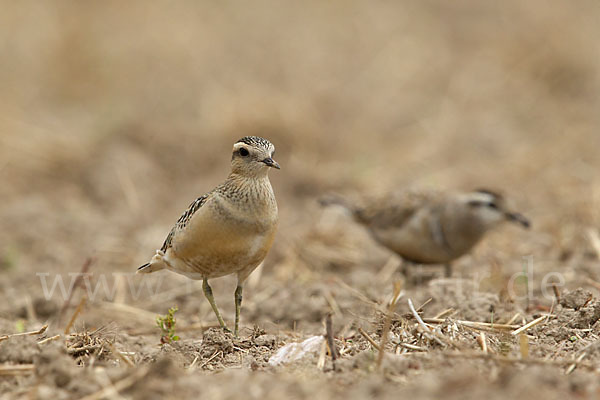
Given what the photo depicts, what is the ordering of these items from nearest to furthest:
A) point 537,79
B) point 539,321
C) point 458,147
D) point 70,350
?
point 70,350 → point 539,321 → point 458,147 → point 537,79

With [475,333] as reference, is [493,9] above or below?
above

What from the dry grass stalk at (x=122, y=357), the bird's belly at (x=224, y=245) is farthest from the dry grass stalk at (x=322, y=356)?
the dry grass stalk at (x=122, y=357)

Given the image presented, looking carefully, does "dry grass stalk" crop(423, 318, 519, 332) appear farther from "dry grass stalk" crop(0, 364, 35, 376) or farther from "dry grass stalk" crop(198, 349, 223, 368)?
"dry grass stalk" crop(0, 364, 35, 376)

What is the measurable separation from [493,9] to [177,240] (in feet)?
47.5

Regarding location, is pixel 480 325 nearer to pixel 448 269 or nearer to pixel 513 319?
pixel 513 319

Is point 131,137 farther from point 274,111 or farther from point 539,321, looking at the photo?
point 539,321

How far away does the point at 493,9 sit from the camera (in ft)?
58.1

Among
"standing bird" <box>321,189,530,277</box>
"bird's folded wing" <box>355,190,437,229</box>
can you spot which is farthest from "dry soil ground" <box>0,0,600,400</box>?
"bird's folded wing" <box>355,190,437,229</box>

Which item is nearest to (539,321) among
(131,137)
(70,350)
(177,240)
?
(177,240)

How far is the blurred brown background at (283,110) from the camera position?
958cm

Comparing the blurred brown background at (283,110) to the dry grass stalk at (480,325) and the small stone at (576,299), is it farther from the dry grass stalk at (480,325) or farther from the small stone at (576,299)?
the dry grass stalk at (480,325)

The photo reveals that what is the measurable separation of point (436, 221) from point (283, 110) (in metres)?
4.32

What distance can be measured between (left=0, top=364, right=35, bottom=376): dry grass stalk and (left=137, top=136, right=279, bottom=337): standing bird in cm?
136

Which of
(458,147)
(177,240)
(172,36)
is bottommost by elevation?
(458,147)
